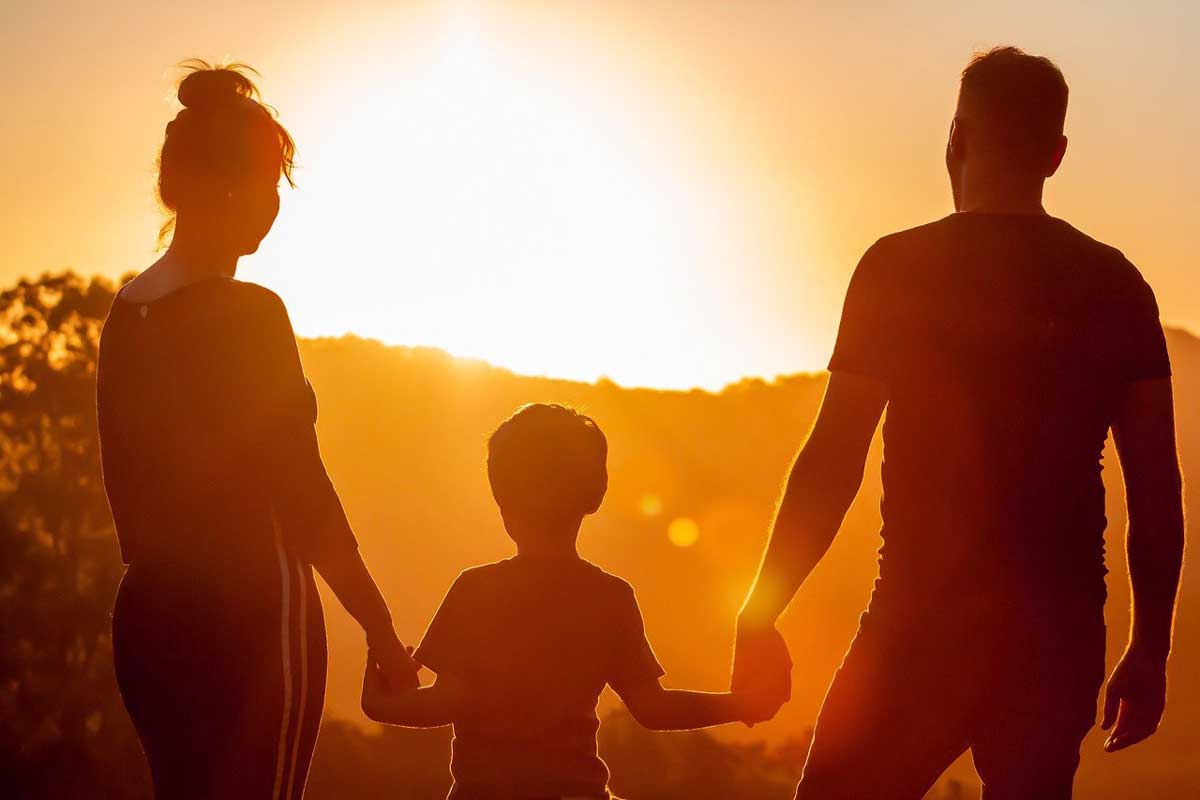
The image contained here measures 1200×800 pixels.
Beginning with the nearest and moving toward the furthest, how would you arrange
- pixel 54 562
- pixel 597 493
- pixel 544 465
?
pixel 544 465 → pixel 597 493 → pixel 54 562

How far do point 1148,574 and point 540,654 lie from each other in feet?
5.73

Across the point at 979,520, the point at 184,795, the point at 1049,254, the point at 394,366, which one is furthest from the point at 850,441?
the point at 394,366

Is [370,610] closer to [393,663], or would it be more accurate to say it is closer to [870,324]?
[393,663]

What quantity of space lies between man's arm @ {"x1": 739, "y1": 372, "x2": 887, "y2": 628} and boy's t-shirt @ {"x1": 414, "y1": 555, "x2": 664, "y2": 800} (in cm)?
40

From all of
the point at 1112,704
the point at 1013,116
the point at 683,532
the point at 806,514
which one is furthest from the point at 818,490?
the point at 683,532

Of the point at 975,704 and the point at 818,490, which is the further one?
the point at 818,490

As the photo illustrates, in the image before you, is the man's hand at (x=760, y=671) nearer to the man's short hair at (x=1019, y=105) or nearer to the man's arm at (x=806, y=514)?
the man's arm at (x=806, y=514)

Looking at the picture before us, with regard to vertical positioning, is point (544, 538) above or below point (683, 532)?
below

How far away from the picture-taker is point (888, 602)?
3.75m

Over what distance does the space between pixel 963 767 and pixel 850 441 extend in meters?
71.0

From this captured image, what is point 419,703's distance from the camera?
13.0 ft

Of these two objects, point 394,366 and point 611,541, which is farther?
point 611,541

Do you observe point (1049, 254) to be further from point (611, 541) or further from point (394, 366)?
point (611, 541)

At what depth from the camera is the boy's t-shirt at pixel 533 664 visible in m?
3.79
